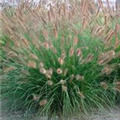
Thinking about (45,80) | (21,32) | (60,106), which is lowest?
(60,106)

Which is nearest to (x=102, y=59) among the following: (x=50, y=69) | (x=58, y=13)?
(x=50, y=69)

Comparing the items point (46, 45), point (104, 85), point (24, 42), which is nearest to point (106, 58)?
point (104, 85)

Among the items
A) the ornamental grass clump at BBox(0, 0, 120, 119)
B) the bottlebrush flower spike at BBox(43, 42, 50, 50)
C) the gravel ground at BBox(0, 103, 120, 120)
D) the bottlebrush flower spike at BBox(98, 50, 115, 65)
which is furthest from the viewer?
the gravel ground at BBox(0, 103, 120, 120)

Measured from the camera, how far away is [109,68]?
429 centimetres

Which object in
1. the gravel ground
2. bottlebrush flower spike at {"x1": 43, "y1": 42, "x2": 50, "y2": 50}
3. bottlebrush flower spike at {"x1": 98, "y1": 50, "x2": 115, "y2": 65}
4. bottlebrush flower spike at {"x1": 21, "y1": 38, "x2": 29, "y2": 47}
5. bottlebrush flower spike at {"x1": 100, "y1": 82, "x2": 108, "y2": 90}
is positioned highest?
bottlebrush flower spike at {"x1": 21, "y1": 38, "x2": 29, "y2": 47}

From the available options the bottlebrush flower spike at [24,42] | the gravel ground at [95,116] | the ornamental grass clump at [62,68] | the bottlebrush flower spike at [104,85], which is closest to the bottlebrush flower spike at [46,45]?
the ornamental grass clump at [62,68]

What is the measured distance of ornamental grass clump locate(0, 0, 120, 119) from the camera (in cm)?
412

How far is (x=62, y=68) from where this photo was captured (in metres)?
4.14

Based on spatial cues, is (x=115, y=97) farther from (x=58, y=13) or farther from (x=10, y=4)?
(x=10, y=4)

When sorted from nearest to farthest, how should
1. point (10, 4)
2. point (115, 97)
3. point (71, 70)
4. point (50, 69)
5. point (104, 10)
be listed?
1. point (50, 69)
2. point (71, 70)
3. point (115, 97)
4. point (104, 10)
5. point (10, 4)

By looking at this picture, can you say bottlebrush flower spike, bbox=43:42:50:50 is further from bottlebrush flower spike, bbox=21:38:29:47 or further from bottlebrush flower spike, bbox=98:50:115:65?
bottlebrush flower spike, bbox=98:50:115:65

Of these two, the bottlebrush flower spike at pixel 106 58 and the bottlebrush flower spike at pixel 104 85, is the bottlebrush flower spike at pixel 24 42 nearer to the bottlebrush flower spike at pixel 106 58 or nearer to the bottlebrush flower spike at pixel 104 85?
the bottlebrush flower spike at pixel 106 58

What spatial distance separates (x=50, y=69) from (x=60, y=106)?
0.64 meters

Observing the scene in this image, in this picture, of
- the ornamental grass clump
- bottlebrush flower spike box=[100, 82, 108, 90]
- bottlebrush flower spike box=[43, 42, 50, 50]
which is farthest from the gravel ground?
bottlebrush flower spike box=[43, 42, 50, 50]
